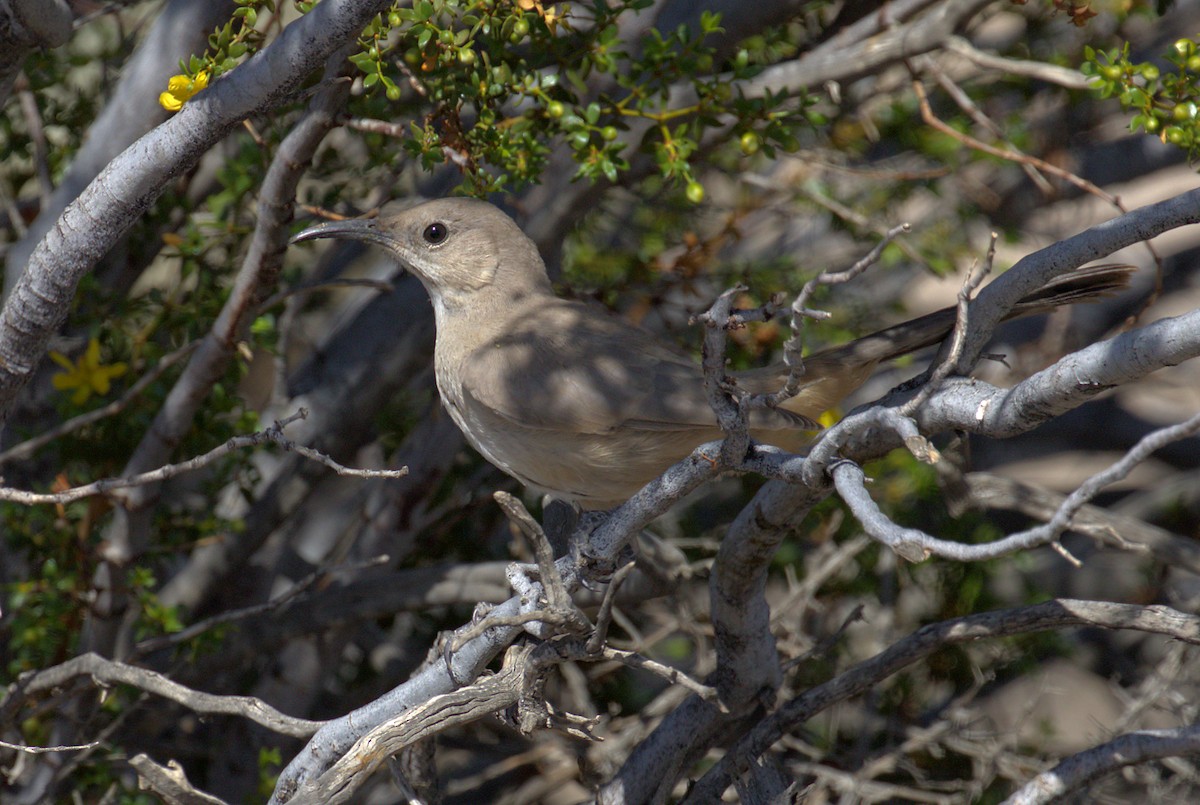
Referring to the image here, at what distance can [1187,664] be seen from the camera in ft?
16.2

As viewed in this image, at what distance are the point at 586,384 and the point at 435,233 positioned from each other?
35.8 inches

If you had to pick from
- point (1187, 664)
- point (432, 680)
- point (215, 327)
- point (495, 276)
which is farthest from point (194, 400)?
point (1187, 664)

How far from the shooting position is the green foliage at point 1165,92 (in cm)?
319

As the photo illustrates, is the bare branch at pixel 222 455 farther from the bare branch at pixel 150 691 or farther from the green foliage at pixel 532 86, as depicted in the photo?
the green foliage at pixel 532 86

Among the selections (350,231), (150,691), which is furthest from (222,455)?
(350,231)

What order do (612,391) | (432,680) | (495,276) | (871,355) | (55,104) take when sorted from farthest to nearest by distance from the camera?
(55,104) < (495,276) < (612,391) < (871,355) < (432,680)

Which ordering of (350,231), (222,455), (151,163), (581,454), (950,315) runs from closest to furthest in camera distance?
(151,163), (222,455), (950,315), (581,454), (350,231)

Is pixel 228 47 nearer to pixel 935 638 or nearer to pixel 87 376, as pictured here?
pixel 87 376

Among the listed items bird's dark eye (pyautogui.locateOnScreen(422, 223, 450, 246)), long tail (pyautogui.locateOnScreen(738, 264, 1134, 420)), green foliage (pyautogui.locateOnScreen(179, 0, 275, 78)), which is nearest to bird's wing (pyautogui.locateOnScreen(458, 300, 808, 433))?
long tail (pyautogui.locateOnScreen(738, 264, 1134, 420))

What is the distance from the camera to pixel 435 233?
4258 mm

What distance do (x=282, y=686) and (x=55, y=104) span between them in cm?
256

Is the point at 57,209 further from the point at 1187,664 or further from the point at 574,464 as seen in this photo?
the point at 1187,664

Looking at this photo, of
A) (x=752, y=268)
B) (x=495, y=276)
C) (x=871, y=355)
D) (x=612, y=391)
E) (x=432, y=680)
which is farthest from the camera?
(x=752, y=268)

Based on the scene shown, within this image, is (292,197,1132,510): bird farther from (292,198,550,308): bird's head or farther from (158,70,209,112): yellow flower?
(158,70,209,112): yellow flower
